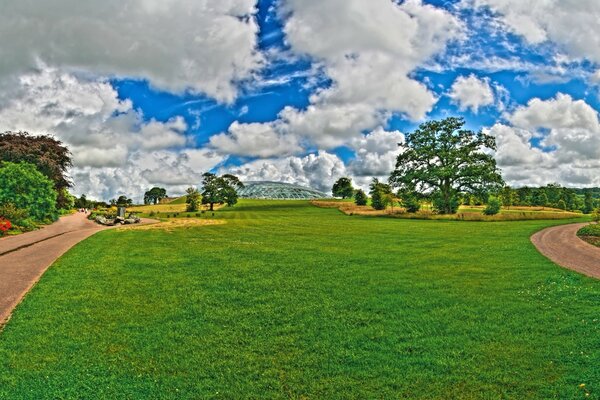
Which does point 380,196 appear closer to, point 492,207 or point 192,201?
point 492,207

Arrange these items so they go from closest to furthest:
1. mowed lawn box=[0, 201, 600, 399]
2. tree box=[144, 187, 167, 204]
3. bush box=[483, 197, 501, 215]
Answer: mowed lawn box=[0, 201, 600, 399], bush box=[483, 197, 501, 215], tree box=[144, 187, 167, 204]

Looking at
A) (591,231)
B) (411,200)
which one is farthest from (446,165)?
(591,231)

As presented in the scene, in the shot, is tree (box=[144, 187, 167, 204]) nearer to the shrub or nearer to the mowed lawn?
the shrub

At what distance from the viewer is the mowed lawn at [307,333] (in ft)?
20.2

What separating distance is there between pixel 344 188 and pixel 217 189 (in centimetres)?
4483

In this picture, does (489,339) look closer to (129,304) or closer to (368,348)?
(368,348)

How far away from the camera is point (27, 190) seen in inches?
1491

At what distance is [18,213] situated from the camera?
33156 mm

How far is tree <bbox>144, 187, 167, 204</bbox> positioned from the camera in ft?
555

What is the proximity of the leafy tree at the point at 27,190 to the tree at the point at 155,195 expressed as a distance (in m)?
132

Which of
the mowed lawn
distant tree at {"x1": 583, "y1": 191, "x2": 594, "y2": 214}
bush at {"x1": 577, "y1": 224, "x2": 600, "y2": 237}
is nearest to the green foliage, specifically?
bush at {"x1": 577, "y1": 224, "x2": 600, "y2": 237}

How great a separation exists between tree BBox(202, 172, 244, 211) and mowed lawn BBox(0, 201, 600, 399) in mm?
68983

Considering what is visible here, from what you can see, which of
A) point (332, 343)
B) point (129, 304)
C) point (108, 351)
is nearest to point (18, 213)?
point (129, 304)

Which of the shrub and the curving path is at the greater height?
the shrub
